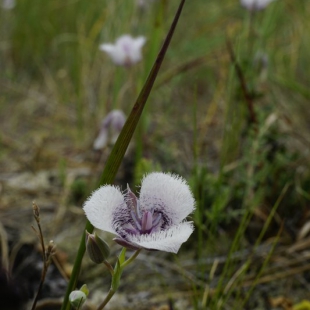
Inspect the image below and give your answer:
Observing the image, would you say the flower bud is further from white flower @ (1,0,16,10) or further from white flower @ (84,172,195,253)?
white flower @ (1,0,16,10)

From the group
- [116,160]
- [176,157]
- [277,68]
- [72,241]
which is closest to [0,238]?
[72,241]

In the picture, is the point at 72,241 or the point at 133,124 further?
the point at 72,241

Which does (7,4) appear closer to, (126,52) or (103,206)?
(126,52)

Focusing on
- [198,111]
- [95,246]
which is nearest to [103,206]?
[95,246]

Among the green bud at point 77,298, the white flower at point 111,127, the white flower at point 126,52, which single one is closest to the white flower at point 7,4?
the white flower at point 126,52

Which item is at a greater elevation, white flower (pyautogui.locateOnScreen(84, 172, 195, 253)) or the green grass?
the green grass

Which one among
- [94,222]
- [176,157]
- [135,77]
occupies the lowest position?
[94,222]

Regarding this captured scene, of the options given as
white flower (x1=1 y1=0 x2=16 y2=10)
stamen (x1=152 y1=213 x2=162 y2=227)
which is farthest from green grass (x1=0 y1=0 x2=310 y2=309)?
stamen (x1=152 y1=213 x2=162 y2=227)

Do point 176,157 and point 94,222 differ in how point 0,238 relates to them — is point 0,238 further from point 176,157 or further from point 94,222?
point 94,222
